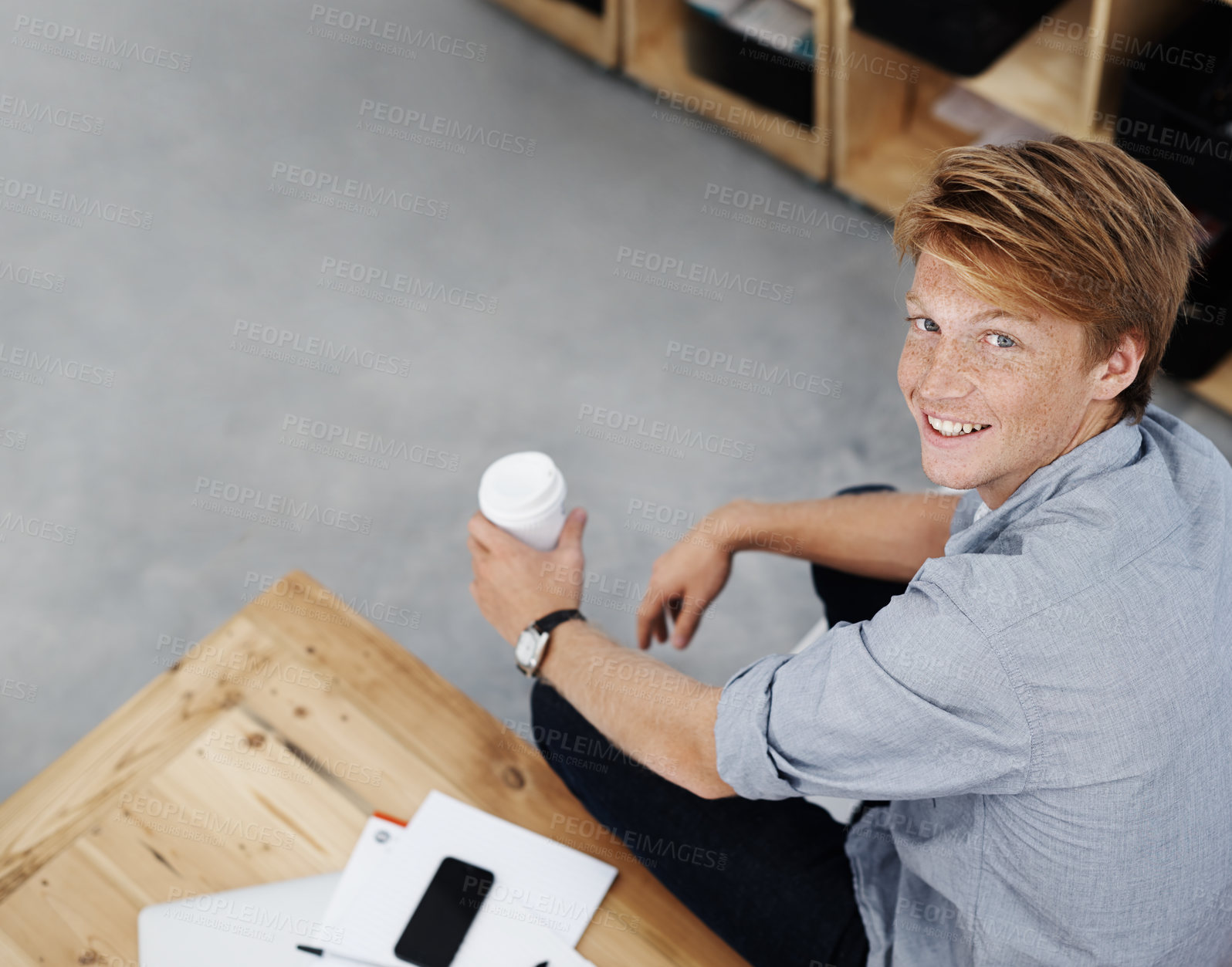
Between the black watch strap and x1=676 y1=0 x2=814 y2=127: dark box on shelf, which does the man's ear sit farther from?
x1=676 y1=0 x2=814 y2=127: dark box on shelf

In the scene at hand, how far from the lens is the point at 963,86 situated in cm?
245

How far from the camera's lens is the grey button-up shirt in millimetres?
983

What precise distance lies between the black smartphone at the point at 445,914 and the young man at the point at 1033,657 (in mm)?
236

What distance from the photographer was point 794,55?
8.55 ft

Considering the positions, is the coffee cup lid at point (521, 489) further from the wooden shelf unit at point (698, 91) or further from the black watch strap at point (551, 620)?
the wooden shelf unit at point (698, 91)

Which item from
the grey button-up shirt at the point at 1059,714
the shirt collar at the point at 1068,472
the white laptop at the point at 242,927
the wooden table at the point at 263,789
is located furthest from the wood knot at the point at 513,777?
the shirt collar at the point at 1068,472

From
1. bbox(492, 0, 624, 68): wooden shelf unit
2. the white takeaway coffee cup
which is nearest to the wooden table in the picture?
the white takeaway coffee cup

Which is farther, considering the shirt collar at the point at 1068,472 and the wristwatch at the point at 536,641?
the wristwatch at the point at 536,641

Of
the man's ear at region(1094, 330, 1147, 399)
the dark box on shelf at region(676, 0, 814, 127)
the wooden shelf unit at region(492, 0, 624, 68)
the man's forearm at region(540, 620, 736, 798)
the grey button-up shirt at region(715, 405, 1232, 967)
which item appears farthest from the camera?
the wooden shelf unit at region(492, 0, 624, 68)

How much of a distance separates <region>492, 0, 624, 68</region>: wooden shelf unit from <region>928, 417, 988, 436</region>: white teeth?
1.99m

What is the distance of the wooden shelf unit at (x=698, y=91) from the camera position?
2727 millimetres

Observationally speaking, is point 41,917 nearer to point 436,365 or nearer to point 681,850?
point 681,850

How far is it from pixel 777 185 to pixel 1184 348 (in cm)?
98

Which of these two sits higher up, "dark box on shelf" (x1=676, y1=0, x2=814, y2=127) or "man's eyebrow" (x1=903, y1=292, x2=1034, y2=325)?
"man's eyebrow" (x1=903, y1=292, x2=1034, y2=325)
